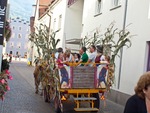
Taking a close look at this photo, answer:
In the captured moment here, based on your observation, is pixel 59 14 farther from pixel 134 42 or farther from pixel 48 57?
pixel 48 57

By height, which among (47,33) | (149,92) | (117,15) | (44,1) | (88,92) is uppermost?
(44,1)

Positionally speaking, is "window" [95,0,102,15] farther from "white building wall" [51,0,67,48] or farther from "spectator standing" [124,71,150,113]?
"spectator standing" [124,71,150,113]

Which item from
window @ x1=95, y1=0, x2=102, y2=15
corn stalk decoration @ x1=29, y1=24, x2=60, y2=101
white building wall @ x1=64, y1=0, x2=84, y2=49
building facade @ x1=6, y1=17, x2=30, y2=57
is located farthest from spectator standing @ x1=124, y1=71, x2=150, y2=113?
building facade @ x1=6, y1=17, x2=30, y2=57

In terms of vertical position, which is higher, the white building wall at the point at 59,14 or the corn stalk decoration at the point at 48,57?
the white building wall at the point at 59,14

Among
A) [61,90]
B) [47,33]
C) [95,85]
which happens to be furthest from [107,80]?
[47,33]

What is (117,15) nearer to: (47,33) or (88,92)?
(47,33)

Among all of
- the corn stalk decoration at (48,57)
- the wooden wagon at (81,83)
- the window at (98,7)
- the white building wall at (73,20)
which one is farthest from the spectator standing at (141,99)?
the white building wall at (73,20)

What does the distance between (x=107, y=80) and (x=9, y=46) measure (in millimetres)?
104003

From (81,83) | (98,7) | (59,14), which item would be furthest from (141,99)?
(59,14)

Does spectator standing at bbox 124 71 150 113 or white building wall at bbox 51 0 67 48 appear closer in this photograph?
spectator standing at bbox 124 71 150 113

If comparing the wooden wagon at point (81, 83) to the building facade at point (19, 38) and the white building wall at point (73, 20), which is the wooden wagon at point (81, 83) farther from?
the building facade at point (19, 38)

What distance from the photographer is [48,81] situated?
11.3m

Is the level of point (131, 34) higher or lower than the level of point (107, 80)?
higher

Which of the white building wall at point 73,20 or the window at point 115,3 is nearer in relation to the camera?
the window at point 115,3
